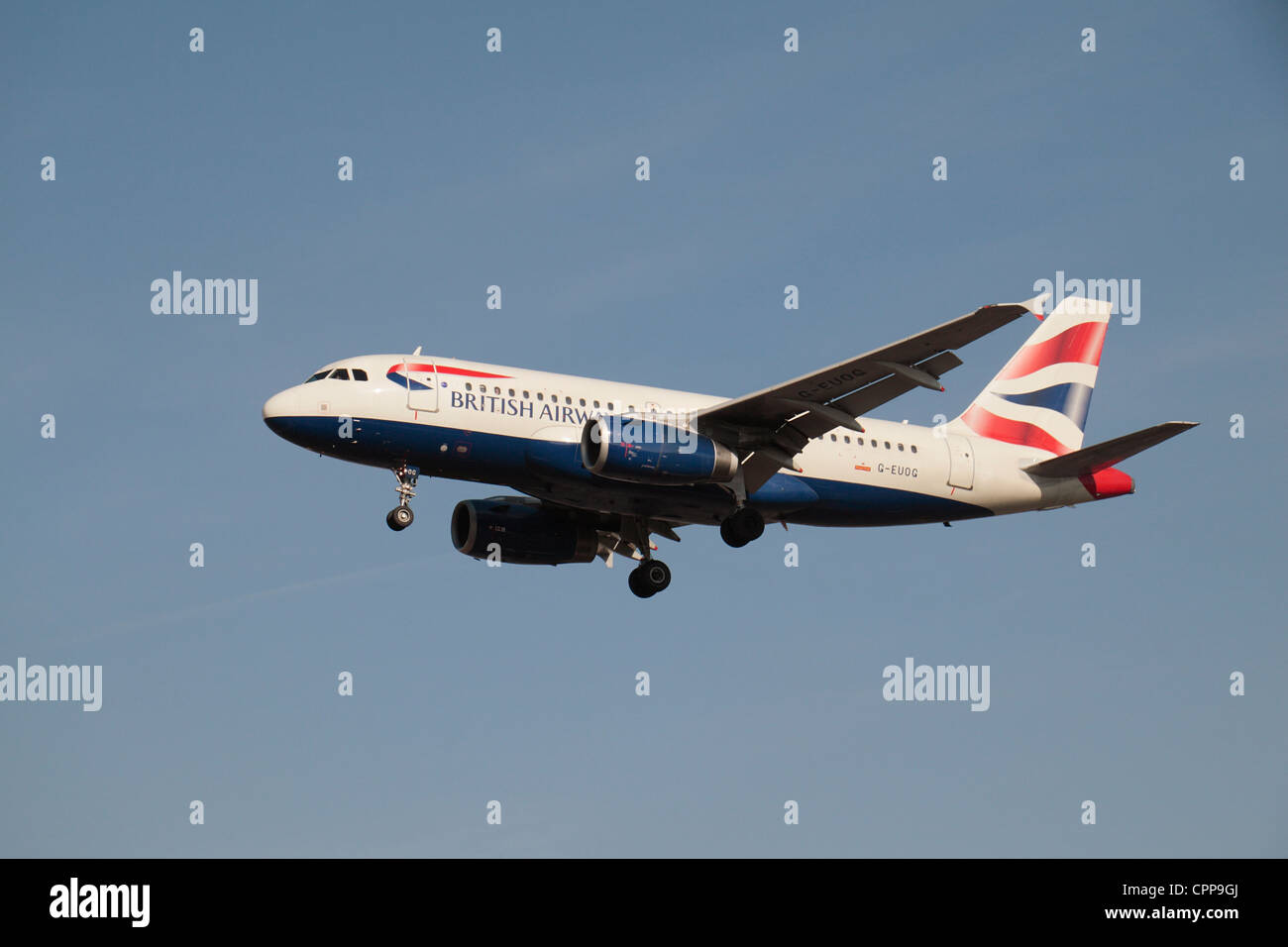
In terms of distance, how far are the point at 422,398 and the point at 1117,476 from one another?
20123 millimetres

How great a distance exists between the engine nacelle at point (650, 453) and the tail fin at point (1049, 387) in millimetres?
9633

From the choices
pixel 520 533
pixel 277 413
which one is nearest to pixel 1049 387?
pixel 520 533

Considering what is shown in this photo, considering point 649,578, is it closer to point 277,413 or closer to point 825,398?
point 825,398

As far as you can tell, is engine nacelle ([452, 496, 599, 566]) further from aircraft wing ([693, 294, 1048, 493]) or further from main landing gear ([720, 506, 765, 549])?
aircraft wing ([693, 294, 1048, 493])

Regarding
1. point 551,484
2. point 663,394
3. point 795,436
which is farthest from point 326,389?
point 795,436

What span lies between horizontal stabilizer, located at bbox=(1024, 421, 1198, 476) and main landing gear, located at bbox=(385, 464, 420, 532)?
17675 mm

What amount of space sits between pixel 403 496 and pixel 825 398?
10948 mm

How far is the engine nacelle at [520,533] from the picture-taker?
151ft

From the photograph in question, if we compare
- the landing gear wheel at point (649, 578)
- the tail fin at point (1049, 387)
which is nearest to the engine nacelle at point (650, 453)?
the landing gear wheel at point (649, 578)

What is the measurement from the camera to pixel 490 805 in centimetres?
3653

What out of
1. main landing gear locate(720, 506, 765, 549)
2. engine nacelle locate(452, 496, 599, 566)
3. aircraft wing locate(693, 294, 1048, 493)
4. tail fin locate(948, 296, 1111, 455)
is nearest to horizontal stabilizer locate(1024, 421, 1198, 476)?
tail fin locate(948, 296, 1111, 455)

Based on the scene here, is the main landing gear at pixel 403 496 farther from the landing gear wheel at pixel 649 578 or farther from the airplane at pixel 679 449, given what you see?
the landing gear wheel at pixel 649 578

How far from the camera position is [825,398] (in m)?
40.2
